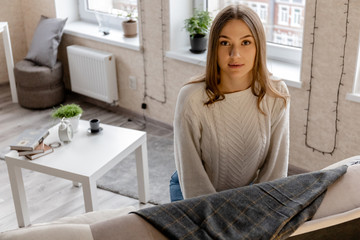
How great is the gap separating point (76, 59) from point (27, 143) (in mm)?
1781

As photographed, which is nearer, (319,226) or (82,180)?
(319,226)

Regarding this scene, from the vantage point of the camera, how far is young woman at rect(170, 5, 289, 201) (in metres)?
1.64

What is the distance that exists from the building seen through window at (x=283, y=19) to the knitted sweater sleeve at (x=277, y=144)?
165 centimetres

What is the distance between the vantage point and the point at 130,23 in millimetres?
4082

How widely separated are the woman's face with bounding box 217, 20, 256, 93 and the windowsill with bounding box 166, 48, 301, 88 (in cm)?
150

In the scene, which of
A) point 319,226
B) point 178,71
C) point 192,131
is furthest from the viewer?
point 178,71

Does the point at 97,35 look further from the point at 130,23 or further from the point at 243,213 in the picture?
the point at 243,213

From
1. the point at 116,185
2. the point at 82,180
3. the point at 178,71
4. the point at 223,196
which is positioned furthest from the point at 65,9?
the point at 223,196

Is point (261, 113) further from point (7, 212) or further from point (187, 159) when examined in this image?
point (7, 212)

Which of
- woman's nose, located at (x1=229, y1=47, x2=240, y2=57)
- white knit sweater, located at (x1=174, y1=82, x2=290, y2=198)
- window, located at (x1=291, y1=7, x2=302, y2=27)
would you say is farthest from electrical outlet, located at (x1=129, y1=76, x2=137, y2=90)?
woman's nose, located at (x1=229, y1=47, x2=240, y2=57)

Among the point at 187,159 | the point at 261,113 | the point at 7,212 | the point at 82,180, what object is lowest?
the point at 7,212

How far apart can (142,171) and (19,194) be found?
0.67 metres

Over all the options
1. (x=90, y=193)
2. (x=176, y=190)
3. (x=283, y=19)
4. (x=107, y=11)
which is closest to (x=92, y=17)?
(x=107, y=11)

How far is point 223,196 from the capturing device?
1.07 m
